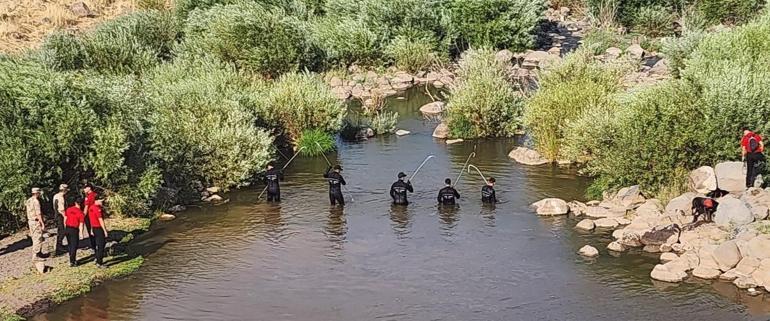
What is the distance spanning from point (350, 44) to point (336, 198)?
95.6ft

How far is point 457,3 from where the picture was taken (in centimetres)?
6425

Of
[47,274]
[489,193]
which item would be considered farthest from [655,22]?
[47,274]

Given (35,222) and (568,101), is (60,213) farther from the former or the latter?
(568,101)

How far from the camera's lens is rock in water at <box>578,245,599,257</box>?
26.1 m

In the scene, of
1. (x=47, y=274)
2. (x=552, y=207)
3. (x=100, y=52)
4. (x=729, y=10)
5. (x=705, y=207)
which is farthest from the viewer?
(x=729, y=10)

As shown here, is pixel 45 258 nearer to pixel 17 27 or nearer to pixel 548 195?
pixel 548 195

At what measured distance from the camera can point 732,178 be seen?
28500 mm

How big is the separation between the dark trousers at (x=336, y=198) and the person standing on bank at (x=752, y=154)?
12935 millimetres

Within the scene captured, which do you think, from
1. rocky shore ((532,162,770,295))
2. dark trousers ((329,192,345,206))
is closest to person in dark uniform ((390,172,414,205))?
dark trousers ((329,192,345,206))

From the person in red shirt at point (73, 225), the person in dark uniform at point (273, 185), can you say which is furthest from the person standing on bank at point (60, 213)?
the person in dark uniform at point (273, 185)

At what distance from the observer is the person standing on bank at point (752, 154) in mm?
28078

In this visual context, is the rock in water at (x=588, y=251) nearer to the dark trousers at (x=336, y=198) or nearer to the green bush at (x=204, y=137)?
the dark trousers at (x=336, y=198)

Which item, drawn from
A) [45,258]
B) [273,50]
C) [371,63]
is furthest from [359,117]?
[45,258]

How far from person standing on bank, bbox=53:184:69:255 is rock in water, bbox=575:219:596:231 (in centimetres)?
1501
